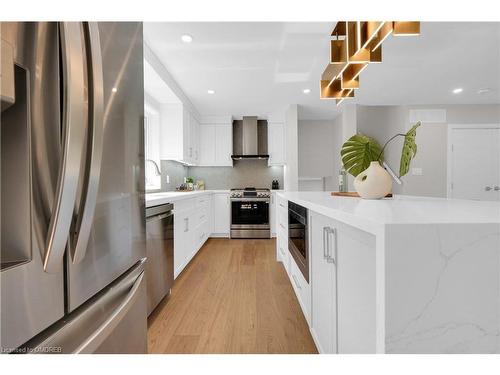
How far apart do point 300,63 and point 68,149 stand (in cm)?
284

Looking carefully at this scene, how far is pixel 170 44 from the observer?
236cm

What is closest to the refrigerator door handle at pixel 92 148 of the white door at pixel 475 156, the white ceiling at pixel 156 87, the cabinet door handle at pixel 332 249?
the cabinet door handle at pixel 332 249

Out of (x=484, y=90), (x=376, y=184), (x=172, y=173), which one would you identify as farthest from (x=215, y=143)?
(x=484, y=90)

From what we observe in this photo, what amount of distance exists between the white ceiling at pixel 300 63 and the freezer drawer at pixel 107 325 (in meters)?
2.15

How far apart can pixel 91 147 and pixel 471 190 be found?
237 inches

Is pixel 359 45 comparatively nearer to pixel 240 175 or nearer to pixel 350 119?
pixel 350 119

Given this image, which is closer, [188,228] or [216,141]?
[188,228]

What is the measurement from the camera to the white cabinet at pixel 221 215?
4473mm

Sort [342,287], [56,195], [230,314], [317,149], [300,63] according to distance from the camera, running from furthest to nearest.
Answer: [317,149] → [300,63] → [230,314] → [342,287] → [56,195]

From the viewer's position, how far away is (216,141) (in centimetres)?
486

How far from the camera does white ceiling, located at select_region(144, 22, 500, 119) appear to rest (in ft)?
7.24

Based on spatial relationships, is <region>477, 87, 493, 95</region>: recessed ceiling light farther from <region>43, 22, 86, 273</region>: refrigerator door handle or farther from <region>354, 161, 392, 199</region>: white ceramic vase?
<region>43, 22, 86, 273</region>: refrigerator door handle

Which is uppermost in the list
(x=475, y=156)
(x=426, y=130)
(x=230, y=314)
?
(x=426, y=130)

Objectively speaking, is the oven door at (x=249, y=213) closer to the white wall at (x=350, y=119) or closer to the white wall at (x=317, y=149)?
the white wall at (x=317, y=149)
